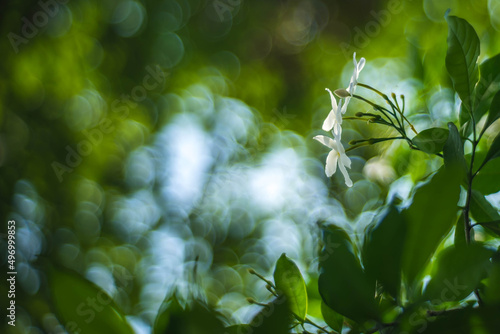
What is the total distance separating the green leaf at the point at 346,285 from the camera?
37 cm

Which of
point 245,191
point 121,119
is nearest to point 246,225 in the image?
point 245,191

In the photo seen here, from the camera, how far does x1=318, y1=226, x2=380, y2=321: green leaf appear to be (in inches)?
14.5

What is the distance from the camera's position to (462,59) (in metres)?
0.50

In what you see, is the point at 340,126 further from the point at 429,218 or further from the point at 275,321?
the point at 275,321

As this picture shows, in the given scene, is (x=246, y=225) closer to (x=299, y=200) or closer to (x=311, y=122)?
(x=299, y=200)

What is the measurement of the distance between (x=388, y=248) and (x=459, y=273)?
6cm

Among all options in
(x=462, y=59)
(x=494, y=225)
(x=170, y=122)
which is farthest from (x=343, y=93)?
(x=170, y=122)

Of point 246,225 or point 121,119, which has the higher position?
point 121,119

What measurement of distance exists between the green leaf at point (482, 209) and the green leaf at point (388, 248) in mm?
179

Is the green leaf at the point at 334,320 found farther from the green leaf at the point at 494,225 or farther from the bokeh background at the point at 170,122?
the bokeh background at the point at 170,122

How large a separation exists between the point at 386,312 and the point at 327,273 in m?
0.07

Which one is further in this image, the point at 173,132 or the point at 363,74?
the point at 173,132

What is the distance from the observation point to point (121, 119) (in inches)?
177

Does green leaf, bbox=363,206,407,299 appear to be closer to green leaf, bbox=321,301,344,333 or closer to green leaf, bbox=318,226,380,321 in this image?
green leaf, bbox=318,226,380,321
